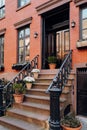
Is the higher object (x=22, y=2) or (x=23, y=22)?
(x=22, y=2)

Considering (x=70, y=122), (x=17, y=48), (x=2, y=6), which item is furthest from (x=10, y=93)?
(x=2, y=6)

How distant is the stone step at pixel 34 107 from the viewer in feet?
24.5

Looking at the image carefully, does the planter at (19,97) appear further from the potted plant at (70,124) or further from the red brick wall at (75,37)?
the potted plant at (70,124)

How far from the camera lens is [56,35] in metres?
11.7

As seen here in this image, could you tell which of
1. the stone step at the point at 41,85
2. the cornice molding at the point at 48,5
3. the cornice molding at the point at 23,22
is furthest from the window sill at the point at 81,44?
the cornice molding at the point at 23,22

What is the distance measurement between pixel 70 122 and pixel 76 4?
452 centimetres

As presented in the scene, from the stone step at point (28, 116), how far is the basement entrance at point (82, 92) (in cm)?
135

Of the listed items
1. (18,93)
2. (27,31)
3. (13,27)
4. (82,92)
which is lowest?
(18,93)

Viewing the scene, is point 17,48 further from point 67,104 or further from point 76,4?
point 67,104

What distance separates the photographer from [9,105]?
884 cm

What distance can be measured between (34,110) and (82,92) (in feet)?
5.75

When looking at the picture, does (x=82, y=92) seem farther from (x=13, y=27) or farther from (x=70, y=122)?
(x=13, y=27)

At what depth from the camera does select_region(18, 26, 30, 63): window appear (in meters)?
11.8

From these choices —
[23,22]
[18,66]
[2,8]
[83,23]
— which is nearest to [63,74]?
[83,23]
